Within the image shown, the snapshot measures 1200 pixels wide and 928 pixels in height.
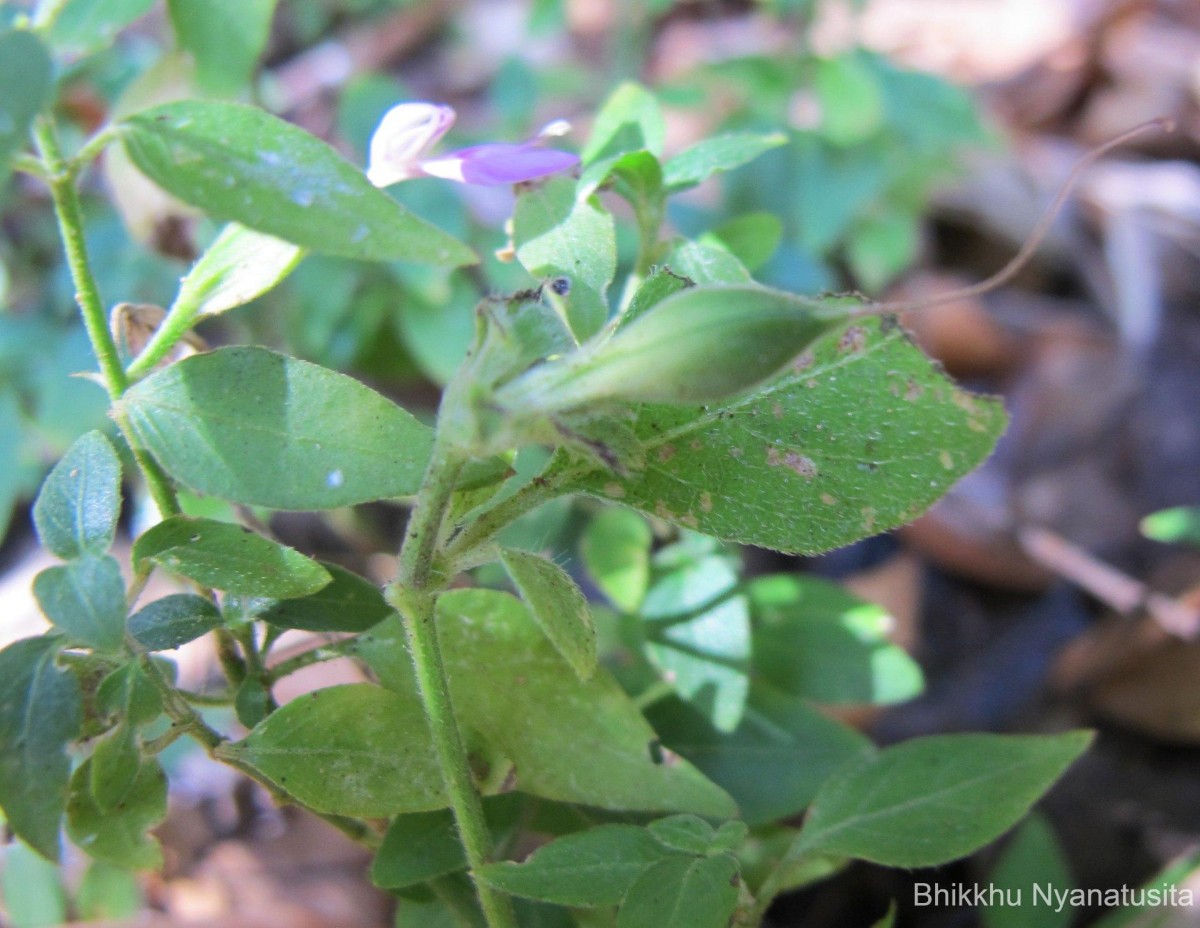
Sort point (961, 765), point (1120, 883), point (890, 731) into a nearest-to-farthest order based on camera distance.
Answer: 1. point (961, 765)
2. point (1120, 883)
3. point (890, 731)

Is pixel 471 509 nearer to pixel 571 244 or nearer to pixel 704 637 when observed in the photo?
pixel 571 244

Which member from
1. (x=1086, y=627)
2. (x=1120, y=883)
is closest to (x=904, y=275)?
(x=1086, y=627)

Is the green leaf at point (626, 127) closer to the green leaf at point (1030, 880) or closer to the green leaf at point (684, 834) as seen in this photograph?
the green leaf at point (684, 834)

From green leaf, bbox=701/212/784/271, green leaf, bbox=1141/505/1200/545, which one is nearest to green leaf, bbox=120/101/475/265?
green leaf, bbox=701/212/784/271

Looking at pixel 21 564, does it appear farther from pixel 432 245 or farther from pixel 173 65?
pixel 432 245

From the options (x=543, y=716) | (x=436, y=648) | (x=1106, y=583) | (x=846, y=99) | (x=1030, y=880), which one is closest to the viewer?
(x=436, y=648)

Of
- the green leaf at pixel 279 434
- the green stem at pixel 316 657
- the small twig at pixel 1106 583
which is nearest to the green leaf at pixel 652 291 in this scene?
the green leaf at pixel 279 434

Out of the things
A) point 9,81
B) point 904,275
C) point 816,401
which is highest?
point 9,81

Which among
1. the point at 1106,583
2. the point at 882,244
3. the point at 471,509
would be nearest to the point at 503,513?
the point at 471,509
